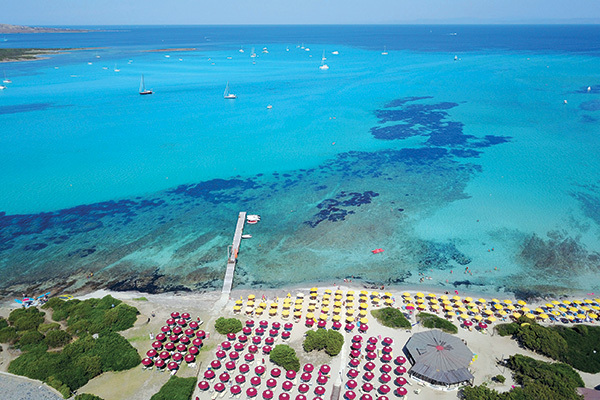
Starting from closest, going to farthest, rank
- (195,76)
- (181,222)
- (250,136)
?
(181,222) → (250,136) → (195,76)

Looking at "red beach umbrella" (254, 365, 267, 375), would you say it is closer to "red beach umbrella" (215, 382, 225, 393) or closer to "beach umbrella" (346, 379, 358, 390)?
"red beach umbrella" (215, 382, 225, 393)

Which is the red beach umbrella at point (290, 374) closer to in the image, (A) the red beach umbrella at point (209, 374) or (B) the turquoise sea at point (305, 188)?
(A) the red beach umbrella at point (209, 374)

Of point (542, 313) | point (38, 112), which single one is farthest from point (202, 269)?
point (38, 112)

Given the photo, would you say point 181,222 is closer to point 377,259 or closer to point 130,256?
point 130,256

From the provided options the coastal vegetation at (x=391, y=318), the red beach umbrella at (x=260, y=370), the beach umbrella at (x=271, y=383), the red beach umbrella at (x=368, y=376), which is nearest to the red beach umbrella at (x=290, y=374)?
the beach umbrella at (x=271, y=383)

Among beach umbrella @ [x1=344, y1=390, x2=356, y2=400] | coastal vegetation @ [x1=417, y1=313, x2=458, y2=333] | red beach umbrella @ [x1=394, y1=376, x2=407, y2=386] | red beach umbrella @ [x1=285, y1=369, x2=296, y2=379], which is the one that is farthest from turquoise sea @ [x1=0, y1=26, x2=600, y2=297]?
beach umbrella @ [x1=344, y1=390, x2=356, y2=400]

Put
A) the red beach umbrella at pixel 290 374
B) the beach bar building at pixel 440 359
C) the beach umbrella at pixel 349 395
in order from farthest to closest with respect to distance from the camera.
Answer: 1. the red beach umbrella at pixel 290 374
2. the beach bar building at pixel 440 359
3. the beach umbrella at pixel 349 395

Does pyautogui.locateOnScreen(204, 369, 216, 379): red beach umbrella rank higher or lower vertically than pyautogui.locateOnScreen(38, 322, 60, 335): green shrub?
lower
